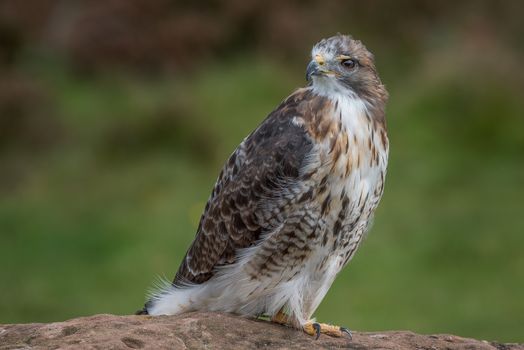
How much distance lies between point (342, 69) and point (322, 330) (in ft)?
4.36

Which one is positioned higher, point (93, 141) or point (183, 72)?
point (183, 72)

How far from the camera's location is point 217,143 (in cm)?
1336

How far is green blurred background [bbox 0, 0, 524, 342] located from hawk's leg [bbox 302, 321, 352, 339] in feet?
14.3

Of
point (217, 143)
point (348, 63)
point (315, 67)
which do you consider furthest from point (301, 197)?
point (217, 143)

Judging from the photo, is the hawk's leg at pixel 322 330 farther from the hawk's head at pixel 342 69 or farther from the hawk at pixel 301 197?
the hawk's head at pixel 342 69

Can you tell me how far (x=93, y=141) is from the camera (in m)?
14.0

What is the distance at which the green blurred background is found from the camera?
1087cm

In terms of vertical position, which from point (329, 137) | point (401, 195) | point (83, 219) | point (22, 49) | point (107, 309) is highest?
point (22, 49)

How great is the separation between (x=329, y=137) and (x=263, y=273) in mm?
753

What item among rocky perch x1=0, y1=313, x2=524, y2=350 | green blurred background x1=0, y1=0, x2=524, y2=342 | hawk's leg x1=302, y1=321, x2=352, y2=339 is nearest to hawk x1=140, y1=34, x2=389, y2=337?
hawk's leg x1=302, y1=321, x2=352, y2=339

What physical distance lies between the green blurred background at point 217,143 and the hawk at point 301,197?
4.30 m

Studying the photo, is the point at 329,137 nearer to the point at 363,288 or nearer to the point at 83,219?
the point at 363,288

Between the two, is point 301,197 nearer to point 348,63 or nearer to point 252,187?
point 252,187

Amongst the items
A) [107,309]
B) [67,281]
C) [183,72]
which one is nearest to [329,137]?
[107,309]
